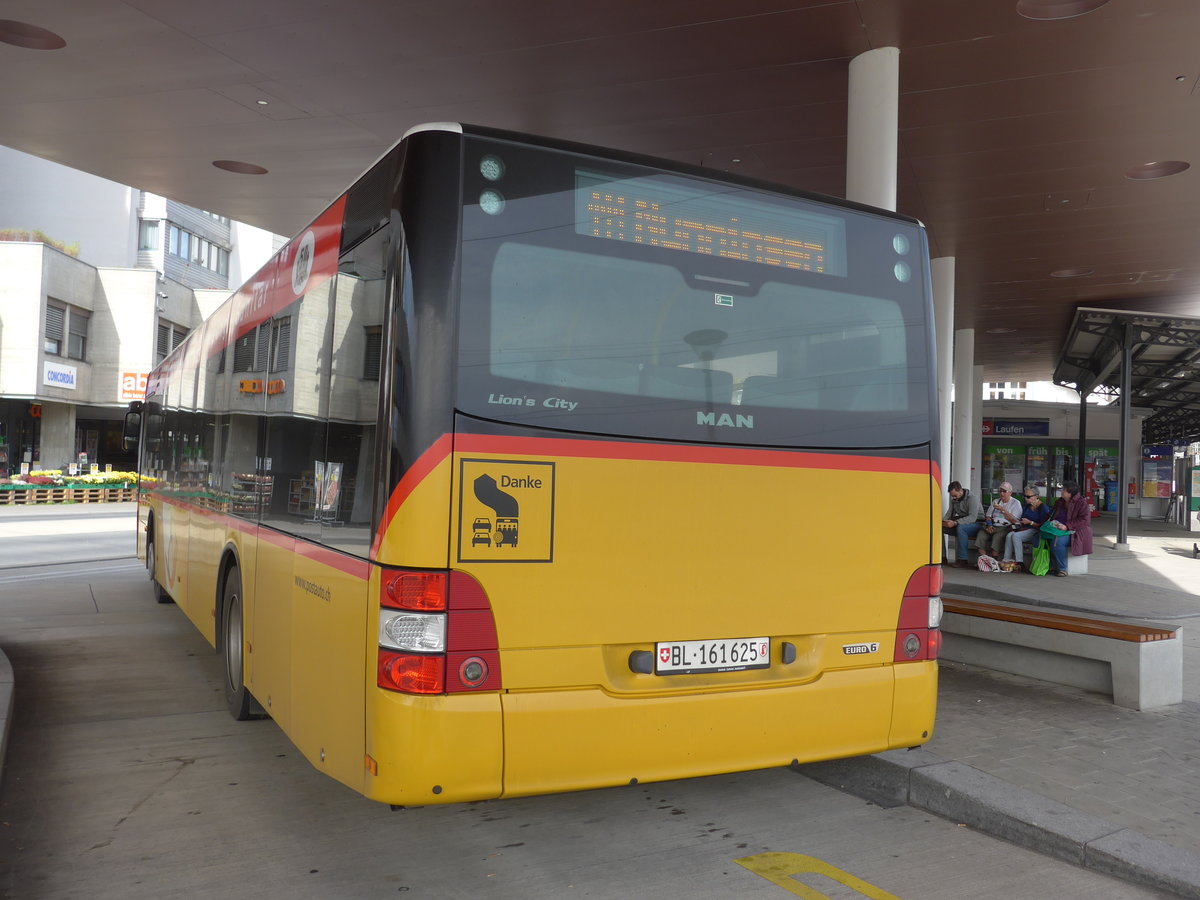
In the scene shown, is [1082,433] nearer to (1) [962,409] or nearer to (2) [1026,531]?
(1) [962,409]

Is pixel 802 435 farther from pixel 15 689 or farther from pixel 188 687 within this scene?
pixel 15 689

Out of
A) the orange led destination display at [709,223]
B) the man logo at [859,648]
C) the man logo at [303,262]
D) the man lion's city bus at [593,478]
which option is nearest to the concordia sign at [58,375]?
the man logo at [303,262]

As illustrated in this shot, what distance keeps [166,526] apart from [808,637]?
320 inches

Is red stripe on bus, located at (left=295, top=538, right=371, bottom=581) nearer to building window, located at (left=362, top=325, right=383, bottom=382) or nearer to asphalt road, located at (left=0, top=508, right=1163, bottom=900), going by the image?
building window, located at (left=362, top=325, right=383, bottom=382)

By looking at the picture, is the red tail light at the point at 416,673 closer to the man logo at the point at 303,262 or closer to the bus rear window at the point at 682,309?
the bus rear window at the point at 682,309

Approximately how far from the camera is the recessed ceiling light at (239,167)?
16.0m

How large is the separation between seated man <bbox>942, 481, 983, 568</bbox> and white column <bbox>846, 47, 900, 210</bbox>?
7077mm

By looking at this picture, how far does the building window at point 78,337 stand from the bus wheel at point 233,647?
41.5 m

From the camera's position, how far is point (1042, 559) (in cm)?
1495

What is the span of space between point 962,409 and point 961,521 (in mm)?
12382

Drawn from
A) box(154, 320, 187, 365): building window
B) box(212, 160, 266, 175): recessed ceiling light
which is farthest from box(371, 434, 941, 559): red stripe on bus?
box(154, 320, 187, 365): building window

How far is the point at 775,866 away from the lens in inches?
168

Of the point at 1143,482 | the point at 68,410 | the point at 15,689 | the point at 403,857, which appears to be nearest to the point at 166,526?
the point at 15,689

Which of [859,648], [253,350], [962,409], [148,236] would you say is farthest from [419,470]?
[148,236]
